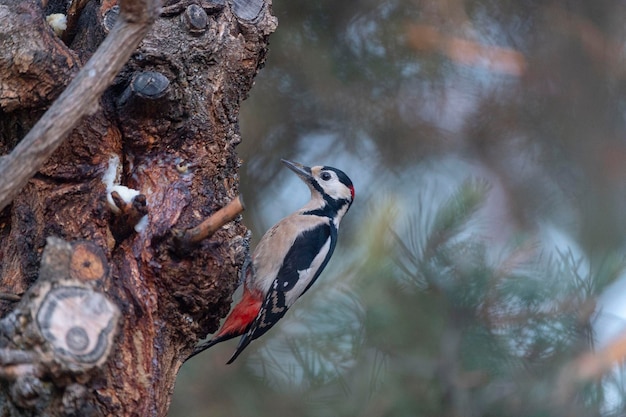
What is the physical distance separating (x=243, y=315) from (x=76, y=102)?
157cm

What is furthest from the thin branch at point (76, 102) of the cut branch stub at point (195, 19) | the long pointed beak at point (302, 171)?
the long pointed beak at point (302, 171)

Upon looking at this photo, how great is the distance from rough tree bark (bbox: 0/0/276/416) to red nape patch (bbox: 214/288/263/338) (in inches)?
26.3

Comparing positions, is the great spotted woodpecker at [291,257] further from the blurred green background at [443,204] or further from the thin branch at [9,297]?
the thin branch at [9,297]

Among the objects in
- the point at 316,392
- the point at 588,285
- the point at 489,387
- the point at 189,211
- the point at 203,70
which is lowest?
the point at 316,392

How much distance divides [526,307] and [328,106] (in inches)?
72.7

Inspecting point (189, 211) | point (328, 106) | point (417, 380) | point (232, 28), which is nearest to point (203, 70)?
point (232, 28)

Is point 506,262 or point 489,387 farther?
point 506,262

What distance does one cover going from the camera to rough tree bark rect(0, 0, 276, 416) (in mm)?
2189

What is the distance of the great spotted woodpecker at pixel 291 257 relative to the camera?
3.24 m

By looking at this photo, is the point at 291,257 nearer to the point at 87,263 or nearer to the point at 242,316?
the point at 242,316

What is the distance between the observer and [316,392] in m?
3.56

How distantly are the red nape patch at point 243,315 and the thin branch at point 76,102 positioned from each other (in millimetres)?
1432

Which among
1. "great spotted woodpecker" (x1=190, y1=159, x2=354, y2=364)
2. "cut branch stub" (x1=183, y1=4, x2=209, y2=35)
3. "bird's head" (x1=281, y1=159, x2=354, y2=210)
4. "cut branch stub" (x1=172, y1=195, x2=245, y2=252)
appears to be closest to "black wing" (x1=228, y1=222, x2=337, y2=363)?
"great spotted woodpecker" (x1=190, y1=159, x2=354, y2=364)

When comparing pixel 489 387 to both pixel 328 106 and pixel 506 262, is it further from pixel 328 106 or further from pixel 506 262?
pixel 328 106
